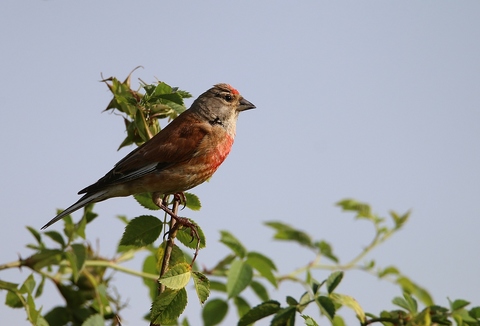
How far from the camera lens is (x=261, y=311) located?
2.53 meters

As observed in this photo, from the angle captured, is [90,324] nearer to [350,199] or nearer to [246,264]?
[246,264]

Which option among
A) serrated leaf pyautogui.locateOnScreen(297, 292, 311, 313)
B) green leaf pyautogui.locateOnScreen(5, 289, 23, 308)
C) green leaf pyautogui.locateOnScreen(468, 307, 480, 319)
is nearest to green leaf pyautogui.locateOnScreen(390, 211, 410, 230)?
green leaf pyautogui.locateOnScreen(468, 307, 480, 319)

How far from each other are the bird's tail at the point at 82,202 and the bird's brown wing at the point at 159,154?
53 millimetres

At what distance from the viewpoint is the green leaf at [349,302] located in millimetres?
2604

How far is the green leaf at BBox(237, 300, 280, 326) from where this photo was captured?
252 centimetres

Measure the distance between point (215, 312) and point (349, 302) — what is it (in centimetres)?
113

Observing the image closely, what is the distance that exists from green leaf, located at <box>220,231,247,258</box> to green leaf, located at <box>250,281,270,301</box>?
0.41 meters

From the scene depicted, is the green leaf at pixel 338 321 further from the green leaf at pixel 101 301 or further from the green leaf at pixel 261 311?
the green leaf at pixel 101 301

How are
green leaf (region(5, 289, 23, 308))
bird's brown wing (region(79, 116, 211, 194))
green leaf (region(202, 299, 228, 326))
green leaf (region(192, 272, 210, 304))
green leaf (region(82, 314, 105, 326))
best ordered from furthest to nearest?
1. bird's brown wing (region(79, 116, 211, 194))
2. green leaf (region(202, 299, 228, 326))
3. green leaf (region(5, 289, 23, 308))
4. green leaf (region(82, 314, 105, 326))
5. green leaf (region(192, 272, 210, 304))

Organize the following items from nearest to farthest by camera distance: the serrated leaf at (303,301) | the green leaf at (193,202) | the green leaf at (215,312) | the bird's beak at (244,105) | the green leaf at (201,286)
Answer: the green leaf at (201,286)
the serrated leaf at (303,301)
the green leaf at (193,202)
the green leaf at (215,312)
the bird's beak at (244,105)

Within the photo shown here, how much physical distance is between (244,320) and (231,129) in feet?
6.97

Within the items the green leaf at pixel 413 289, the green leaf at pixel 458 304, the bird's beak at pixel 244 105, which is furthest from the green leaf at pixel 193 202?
the bird's beak at pixel 244 105

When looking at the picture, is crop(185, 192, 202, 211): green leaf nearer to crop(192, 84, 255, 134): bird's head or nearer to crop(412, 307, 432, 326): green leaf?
crop(412, 307, 432, 326): green leaf

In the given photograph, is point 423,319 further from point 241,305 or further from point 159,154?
point 159,154
